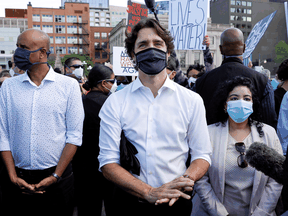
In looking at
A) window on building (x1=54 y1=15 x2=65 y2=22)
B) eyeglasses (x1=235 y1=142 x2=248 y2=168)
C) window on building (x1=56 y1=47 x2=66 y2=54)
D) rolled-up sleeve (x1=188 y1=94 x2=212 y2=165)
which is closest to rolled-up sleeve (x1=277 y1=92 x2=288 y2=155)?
eyeglasses (x1=235 y1=142 x2=248 y2=168)

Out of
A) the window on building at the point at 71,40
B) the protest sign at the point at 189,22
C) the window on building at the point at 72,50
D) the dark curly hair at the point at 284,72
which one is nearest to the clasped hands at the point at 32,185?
the dark curly hair at the point at 284,72

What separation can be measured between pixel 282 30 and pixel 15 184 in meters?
92.2

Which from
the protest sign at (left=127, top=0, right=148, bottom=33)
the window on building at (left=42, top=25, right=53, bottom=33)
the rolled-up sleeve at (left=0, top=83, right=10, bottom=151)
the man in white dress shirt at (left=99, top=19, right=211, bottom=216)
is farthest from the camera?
the window on building at (left=42, top=25, right=53, bottom=33)

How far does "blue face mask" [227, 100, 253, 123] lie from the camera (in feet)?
8.34

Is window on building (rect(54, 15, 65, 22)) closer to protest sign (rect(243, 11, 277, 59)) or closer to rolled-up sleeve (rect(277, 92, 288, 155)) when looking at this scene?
protest sign (rect(243, 11, 277, 59))

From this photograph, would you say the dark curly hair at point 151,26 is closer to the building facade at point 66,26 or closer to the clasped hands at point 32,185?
the clasped hands at point 32,185

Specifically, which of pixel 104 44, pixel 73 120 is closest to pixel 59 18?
pixel 104 44

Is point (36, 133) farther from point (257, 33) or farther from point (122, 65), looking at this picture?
point (122, 65)

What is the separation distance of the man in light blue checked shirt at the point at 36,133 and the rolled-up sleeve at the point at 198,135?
3.77 ft

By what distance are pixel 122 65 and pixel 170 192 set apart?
5877mm

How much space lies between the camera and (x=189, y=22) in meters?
5.20

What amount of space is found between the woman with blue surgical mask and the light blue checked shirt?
1.31m

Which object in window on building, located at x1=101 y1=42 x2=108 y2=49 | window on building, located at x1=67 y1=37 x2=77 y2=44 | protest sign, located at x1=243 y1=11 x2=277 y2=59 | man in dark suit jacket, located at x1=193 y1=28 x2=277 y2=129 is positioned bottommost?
man in dark suit jacket, located at x1=193 y1=28 x2=277 y2=129

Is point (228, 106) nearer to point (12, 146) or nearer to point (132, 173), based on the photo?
point (132, 173)
